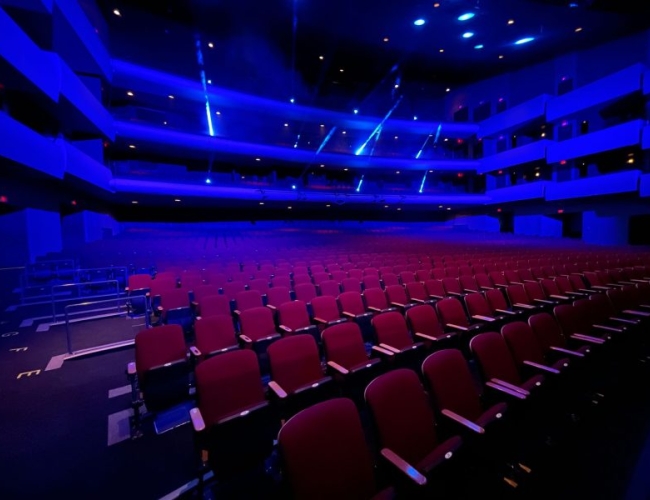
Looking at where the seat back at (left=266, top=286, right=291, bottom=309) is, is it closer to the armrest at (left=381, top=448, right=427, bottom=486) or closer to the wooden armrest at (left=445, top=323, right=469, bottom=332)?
the wooden armrest at (left=445, top=323, right=469, bottom=332)

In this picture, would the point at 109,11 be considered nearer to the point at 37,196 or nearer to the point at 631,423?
the point at 37,196

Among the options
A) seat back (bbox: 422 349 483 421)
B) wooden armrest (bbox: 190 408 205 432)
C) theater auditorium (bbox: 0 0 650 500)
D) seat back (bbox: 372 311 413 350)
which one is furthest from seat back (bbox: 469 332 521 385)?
wooden armrest (bbox: 190 408 205 432)

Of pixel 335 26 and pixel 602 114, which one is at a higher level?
pixel 335 26

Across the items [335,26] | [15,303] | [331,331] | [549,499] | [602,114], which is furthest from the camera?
[602,114]

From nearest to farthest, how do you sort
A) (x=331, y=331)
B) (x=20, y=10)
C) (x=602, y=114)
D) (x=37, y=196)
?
(x=331, y=331) < (x=20, y=10) < (x=37, y=196) < (x=602, y=114)

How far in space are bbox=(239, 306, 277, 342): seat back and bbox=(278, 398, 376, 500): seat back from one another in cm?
171

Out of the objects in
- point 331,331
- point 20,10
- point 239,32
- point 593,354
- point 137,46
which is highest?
point 239,32

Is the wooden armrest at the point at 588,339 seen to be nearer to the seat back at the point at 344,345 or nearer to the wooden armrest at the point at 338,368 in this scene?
the seat back at the point at 344,345

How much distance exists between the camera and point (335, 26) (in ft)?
42.6

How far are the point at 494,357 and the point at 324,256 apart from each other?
608 centimetres

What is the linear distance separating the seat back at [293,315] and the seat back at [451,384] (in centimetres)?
168

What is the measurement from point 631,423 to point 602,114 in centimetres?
1697

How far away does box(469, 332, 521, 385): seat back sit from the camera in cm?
202

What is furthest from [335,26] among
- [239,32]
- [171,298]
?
[171,298]
